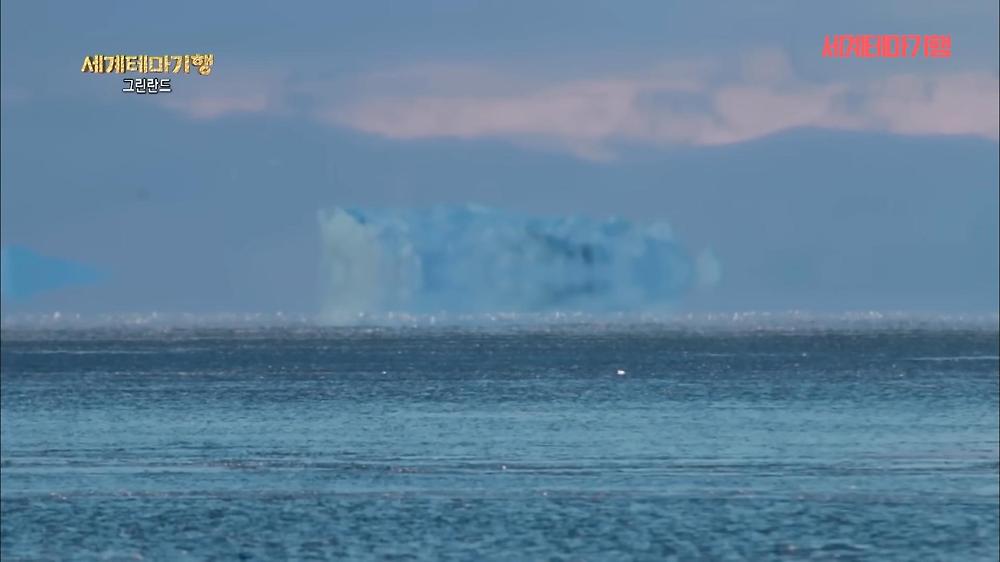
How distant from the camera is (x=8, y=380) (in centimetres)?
13150

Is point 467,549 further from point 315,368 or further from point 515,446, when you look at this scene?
point 315,368

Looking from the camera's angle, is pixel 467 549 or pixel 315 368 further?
pixel 315 368

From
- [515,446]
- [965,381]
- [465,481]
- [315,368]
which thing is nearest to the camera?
[465,481]

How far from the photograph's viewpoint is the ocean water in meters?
38.3

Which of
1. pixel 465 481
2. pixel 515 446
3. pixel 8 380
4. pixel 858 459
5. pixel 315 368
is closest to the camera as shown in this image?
pixel 465 481

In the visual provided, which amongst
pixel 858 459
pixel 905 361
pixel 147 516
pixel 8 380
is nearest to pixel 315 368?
pixel 8 380

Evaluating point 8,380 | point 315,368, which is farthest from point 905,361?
point 8,380

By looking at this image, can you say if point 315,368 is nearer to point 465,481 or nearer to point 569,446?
point 569,446

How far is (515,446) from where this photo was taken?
6525 cm

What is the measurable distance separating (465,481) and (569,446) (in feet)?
51.0

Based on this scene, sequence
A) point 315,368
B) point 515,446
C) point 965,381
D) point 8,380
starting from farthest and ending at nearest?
point 315,368
point 8,380
point 965,381
point 515,446

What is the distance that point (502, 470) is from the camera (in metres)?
54.1

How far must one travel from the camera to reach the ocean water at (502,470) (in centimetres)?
3831

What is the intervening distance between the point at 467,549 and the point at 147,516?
10.2 m
